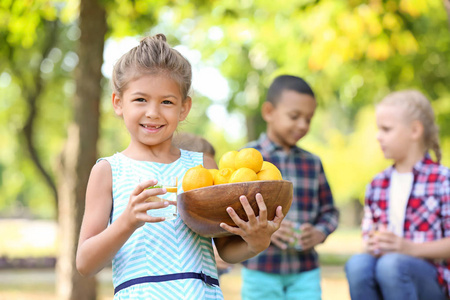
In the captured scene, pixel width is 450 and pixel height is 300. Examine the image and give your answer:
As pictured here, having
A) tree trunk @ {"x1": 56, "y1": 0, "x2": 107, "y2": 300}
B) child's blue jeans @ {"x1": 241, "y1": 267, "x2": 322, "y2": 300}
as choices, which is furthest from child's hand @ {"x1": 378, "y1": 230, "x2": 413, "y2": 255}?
tree trunk @ {"x1": 56, "y1": 0, "x2": 107, "y2": 300}

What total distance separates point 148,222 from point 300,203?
1.91 metres

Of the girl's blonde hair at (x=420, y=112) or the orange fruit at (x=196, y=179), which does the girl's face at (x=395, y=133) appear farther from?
the orange fruit at (x=196, y=179)

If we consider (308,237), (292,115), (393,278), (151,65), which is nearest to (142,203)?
(151,65)

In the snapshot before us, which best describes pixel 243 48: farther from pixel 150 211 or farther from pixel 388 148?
pixel 150 211

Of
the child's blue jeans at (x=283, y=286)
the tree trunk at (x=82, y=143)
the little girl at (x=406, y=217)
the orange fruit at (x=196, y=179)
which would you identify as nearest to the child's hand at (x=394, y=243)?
the little girl at (x=406, y=217)

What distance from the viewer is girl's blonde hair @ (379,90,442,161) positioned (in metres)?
3.65

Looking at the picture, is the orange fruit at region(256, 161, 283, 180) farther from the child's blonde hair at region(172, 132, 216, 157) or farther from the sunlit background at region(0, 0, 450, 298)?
the child's blonde hair at region(172, 132, 216, 157)

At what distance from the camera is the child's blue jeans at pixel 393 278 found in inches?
123

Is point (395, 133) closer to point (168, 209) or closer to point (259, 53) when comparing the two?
point (168, 209)

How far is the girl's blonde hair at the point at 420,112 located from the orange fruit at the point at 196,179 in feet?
6.48

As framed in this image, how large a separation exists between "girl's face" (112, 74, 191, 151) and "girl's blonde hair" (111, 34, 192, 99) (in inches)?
1.1

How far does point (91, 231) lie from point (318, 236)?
6.20 feet

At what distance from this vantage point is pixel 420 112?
3658mm

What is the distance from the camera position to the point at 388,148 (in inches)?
143
